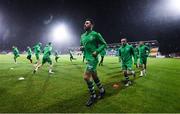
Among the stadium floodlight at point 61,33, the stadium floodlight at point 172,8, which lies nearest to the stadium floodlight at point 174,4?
the stadium floodlight at point 172,8

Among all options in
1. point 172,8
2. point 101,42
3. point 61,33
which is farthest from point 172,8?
point 101,42

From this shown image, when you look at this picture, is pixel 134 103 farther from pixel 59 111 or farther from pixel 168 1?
pixel 168 1

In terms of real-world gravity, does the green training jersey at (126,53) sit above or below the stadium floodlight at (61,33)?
below

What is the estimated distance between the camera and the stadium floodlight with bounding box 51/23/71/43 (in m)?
88.4

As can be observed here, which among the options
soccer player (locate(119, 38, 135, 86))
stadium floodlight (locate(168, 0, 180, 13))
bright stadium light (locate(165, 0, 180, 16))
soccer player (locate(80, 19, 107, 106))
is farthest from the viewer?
bright stadium light (locate(165, 0, 180, 16))

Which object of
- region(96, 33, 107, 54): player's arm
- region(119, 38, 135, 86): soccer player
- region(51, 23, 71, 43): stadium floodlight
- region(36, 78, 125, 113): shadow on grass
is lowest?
region(36, 78, 125, 113): shadow on grass

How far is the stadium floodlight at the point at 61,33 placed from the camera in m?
88.4

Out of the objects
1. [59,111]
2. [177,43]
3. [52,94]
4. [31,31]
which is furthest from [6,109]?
[31,31]

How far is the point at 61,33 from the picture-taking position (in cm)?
8875

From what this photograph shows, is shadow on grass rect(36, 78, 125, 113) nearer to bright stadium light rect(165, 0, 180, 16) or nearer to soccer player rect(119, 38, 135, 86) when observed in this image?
soccer player rect(119, 38, 135, 86)

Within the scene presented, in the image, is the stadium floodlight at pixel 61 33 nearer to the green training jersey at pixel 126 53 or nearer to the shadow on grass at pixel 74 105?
the green training jersey at pixel 126 53

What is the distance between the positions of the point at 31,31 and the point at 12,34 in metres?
7.82

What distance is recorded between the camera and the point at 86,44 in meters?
9.16

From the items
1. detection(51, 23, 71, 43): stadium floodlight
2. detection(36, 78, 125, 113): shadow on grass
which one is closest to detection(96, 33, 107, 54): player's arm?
detection(36, 78, 125, 113): shadow on grass
